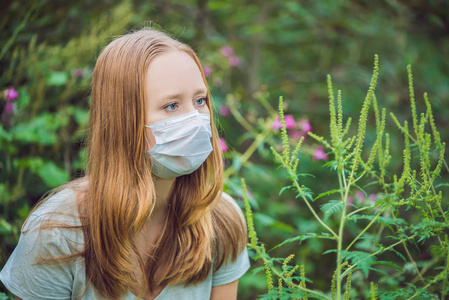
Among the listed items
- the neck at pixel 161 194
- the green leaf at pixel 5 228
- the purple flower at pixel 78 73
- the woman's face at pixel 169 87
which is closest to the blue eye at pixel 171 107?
the woman's face at pixel 169 87

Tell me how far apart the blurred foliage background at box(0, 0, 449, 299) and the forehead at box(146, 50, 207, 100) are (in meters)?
0.69

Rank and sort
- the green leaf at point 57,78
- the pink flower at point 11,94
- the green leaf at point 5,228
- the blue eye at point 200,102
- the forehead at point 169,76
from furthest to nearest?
the green leaf at point 57,78 → the pink flower at point 11,94 → the green leaf at point 5,228 → the blue eye at point 200,102 → the forehead at point 169,76

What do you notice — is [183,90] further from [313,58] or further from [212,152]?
[313,58]

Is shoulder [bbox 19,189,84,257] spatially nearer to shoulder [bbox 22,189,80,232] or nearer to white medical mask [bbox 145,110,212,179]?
shoulder [bbox 22,189,80,232]

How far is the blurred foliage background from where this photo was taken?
2584 millimetres

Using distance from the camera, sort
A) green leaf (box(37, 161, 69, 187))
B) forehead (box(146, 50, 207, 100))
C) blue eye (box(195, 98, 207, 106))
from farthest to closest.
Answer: green leaf (box(37, 161, 69, 187)), blue eye (box(195, 98, 207, 106)), forehead (box(146, 50, 207, 100))

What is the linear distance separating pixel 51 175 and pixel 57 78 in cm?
72

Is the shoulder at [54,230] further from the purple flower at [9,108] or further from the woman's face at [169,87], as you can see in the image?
the purple flower at [9,108]

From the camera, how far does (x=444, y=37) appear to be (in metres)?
3.50

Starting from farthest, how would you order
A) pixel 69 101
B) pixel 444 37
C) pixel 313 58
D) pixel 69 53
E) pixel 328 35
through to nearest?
pixel 313 58 → pixel 328 35 → pixel 444 37 → pixel 69 101 → pixel 69 53

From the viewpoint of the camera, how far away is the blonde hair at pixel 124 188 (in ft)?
→ 4.69

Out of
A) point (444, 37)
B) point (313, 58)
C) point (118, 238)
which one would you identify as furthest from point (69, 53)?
point (313, 58)

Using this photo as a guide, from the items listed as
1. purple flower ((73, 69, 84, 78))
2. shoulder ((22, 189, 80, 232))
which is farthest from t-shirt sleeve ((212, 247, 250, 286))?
purple flower ((73, 69, 84, 78))

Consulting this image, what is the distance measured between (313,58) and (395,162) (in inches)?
83.7
